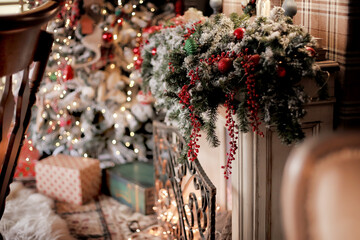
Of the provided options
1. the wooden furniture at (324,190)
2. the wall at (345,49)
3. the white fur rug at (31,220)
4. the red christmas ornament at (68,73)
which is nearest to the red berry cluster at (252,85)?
the wall at (345,49)

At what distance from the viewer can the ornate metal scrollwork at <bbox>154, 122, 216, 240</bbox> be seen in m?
1.96

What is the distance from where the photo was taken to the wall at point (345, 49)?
76.4 inches

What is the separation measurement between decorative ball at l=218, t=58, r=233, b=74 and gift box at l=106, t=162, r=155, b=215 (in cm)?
134

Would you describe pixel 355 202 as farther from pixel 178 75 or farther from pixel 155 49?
pixel 155 49

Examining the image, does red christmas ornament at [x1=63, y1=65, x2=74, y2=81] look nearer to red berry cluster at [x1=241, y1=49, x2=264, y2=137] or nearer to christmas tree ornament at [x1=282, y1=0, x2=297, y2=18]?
christmas tree ornament at [x1=282, y1=0, x2=297, y2=18]

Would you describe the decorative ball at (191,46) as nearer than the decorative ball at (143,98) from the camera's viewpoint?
Yes

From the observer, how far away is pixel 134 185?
3051mm

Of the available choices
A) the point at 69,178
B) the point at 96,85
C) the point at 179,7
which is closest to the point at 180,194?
the point at 69,178

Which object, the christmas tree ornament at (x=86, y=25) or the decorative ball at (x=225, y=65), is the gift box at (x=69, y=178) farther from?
the decorative ball at (x=225, y=65)

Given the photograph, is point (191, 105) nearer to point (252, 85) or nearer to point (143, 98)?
point (252, 85)

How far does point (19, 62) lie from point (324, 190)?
750 millimetres

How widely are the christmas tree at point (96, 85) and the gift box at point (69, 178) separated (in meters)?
0.28

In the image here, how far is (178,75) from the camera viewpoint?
6.68 ft

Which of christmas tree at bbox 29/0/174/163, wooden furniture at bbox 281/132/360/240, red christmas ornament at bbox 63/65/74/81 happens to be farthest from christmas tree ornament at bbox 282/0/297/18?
red christmas ornament at bbox 63/65/74/81
